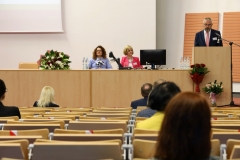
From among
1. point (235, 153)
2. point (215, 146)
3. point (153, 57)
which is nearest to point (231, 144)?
point (215, 146)

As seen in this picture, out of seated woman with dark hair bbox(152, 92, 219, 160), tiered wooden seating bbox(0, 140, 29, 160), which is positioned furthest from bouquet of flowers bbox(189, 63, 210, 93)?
seated woman with dark hair bbox(152, 92, 219, 160)

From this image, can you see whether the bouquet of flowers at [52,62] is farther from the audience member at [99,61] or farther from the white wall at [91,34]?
the white wall at [91,34]

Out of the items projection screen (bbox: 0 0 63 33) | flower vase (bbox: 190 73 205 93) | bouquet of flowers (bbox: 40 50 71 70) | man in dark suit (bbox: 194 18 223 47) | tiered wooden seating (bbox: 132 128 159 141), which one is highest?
projection screen (bbox: 0 0 63 33)

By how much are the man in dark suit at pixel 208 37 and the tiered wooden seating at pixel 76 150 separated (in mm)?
7580

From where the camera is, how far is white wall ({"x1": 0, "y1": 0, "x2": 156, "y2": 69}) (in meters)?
13.4

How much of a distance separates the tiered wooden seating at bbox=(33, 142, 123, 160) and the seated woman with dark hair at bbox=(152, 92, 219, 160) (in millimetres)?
830

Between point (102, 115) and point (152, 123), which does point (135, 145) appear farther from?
point (102, 115)

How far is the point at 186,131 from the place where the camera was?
1995 mm

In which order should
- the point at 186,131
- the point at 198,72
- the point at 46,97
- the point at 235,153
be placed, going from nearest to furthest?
the point at 186,131, the point at 235,153, the point at 46,97, the point at 198,72

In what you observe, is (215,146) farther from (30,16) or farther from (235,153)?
(30,16)

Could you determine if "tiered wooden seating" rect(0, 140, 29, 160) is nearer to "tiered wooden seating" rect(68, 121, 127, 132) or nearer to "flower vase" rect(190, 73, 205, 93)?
"tiered wooden seating" rect(68, 121, 127, 132)

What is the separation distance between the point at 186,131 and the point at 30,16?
11.9 meters

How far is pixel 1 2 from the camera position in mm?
13344

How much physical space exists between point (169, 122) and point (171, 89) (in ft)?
5.50
